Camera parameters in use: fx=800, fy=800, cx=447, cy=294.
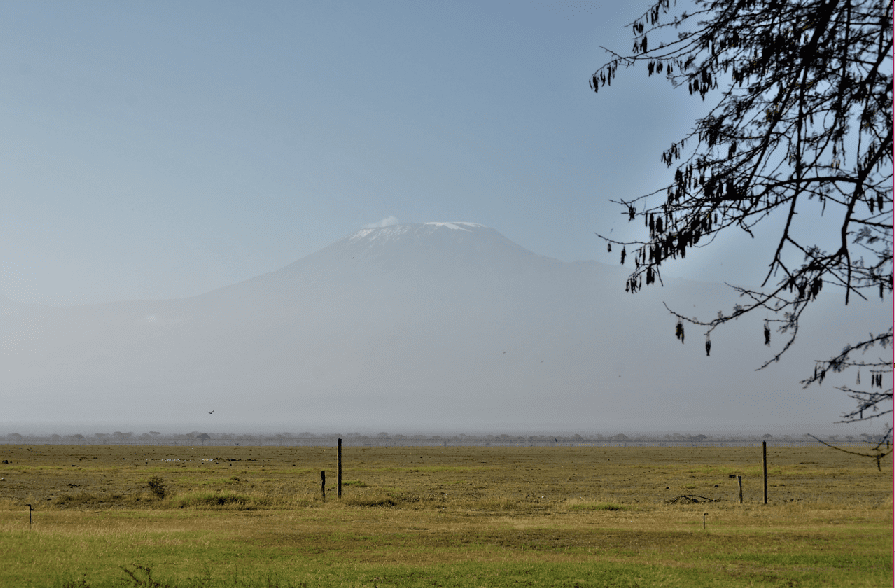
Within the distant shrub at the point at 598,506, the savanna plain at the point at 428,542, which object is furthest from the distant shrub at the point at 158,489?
the distant shrub at the point at 598,506

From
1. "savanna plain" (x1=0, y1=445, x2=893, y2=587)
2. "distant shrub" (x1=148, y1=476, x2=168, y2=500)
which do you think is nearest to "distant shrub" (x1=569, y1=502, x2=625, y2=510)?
"savanna plain" (x1=0, y1=445, x2=893, y2=587)

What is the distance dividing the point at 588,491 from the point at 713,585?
35.2 meters

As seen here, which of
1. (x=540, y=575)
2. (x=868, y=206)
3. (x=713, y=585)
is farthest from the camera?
(x=540, y=575)

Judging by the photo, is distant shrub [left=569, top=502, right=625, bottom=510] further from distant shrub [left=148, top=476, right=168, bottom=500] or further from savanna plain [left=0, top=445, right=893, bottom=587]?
distant shrub [left=148, top=476, right=168, bottom=500]

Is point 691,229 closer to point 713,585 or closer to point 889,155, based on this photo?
point 889,155

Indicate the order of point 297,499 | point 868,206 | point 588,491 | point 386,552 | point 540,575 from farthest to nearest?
point 588,491
point 297,499
point 386,552
point 540,575
point 868,206

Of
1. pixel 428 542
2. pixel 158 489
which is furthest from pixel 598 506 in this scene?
pixel 158 489

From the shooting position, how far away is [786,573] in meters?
16.3

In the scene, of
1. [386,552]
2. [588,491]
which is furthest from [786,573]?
[588,491]

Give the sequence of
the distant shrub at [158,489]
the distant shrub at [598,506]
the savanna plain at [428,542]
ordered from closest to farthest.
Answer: the savanna plain at [428,542] → the distant shrub at [598,506] → the distant shrub at [158,489]

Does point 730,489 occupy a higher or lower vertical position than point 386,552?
lower

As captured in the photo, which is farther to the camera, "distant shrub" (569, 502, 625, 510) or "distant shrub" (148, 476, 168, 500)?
"distant shrub" (148, 476, 168, 500)

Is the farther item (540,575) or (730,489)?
(730,489)

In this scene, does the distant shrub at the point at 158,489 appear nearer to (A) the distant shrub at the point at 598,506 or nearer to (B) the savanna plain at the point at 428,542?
(B) the savanna plain at the point at 428,542
